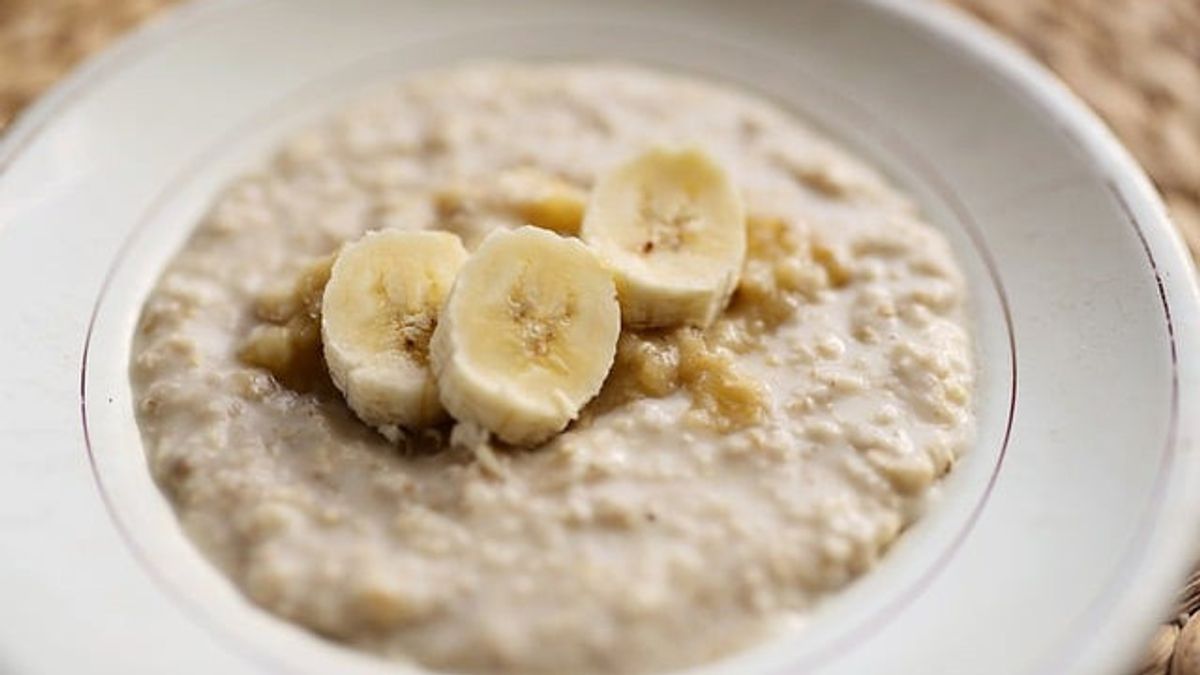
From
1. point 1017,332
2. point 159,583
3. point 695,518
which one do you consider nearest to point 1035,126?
point 1017,332

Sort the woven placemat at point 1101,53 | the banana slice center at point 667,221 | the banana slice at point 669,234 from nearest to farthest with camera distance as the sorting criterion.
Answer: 1. the banana slice at point 669,234
2. the banana slice center at point 667,221
3. the woven placemat at point 1101,53

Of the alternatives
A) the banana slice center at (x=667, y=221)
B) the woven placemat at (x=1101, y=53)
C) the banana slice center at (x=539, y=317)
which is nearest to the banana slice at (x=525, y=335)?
the banana slice center at (x=539, y=317)

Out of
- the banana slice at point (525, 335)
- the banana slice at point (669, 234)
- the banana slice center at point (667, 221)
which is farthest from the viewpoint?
the banana slice center at point (667, 221)

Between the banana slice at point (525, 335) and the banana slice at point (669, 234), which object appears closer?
the banana slice at point (525, 335)

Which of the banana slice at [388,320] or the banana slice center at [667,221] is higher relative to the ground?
the banana slice center at [667,221]

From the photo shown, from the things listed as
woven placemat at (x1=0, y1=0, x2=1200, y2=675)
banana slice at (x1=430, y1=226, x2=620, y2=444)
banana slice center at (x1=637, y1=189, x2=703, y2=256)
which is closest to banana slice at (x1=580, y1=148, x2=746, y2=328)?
banana slice center at (x1=637, y1=189, x2=703, y2=256)

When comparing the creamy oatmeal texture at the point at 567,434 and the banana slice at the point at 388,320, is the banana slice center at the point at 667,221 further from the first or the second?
the banana slice at the point at 388,320

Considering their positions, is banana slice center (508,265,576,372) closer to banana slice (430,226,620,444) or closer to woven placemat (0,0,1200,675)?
banana slice (430,226,620,444)

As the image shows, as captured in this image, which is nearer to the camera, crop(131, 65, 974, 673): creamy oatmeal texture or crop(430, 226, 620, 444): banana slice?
crop(131, 65, 974, 673): creamy oatmeal texture
